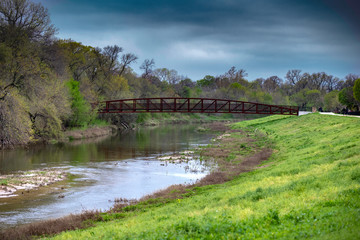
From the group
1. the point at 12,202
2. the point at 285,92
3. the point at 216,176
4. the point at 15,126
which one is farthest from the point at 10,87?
the point at 285,92

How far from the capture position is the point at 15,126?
3334cm

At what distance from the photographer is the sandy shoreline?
23.4 metres

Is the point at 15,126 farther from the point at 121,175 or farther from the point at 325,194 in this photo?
the point at 325,194

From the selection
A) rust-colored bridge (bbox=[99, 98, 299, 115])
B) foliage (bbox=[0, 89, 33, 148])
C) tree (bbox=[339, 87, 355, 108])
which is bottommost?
foliage (bbox=[0, 89, 33, 148])

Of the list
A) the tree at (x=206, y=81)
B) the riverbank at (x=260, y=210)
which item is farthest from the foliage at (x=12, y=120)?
the tree at (x=206, y=81)

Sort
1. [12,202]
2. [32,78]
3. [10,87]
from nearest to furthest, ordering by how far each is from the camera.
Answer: [12,202], [10,87], [32,78]

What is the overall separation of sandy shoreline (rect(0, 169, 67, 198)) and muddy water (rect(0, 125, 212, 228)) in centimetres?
79

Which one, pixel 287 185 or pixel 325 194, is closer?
pixel 325 194

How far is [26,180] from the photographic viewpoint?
26.2m

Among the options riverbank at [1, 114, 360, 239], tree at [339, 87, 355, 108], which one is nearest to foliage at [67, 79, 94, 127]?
riverbank at [1, 114, 360, 239]

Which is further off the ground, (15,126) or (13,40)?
(13,40)

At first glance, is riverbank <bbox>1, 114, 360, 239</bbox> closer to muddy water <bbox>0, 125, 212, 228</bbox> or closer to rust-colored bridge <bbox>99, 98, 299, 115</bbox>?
muddy water <bbox>0, 125, 212, 228</bbox>

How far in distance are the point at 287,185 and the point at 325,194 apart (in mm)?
2945

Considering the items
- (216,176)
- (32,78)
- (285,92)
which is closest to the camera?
(216,176)
